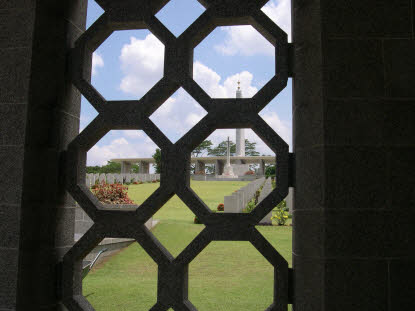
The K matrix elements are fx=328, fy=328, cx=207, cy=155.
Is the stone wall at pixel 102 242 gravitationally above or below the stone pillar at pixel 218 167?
below

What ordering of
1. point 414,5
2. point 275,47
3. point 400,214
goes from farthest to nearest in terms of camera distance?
point 275,47 < point 414,5 < point 400,214

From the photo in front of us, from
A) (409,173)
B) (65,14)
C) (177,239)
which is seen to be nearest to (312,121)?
(409,173)

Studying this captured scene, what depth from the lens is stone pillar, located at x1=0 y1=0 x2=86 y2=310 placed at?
1.47 metres

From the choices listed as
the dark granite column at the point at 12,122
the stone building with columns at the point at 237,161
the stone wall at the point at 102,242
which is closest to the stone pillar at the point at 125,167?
the stone building with columns at the point at 237,161

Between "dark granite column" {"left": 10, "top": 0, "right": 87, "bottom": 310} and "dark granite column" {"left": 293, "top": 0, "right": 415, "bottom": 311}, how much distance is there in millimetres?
1178

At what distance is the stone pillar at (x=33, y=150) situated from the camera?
147 centimetres

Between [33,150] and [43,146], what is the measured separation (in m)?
0.07

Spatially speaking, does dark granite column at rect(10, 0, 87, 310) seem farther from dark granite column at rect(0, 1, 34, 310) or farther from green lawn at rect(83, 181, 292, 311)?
green lawn at rect(83, 181, 292, 311)

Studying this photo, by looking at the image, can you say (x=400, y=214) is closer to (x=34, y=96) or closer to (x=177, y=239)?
(x=34, y=96)

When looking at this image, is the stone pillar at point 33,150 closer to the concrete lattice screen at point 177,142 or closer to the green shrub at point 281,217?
the concrete lattice screen at point 177,142

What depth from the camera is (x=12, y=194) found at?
4.84 feet

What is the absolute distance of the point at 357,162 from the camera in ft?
4.39

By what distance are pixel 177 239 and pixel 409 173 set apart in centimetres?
828

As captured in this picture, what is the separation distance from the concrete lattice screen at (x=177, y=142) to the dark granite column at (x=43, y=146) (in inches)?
2.9
